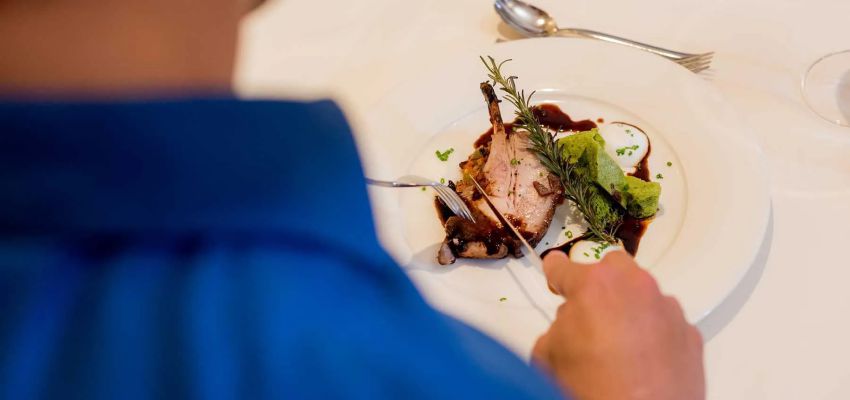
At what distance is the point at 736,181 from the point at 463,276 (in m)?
0.50

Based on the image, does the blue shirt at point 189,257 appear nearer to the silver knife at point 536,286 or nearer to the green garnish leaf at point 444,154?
A: the silver knife at point 536,286

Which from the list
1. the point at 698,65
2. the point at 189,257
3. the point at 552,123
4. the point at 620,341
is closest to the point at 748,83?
the point at 698,65

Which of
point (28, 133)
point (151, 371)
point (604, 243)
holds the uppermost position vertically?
point (604, 243)

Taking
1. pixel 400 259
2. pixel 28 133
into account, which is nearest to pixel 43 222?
pixel 28 133

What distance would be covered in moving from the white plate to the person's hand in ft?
0.47

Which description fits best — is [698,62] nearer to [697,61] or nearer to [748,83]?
[697,61]

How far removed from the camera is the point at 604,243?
1.15m

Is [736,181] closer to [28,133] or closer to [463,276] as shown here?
[463,276]

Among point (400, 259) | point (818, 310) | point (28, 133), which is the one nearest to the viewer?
point (28, 133)

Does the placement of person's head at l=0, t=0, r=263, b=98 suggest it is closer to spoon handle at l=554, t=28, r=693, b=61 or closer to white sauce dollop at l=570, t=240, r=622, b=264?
white sauce dollop at l=570, t=240, r=622, b=264

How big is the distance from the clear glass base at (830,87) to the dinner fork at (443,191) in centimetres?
71

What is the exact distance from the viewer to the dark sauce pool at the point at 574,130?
1154mm

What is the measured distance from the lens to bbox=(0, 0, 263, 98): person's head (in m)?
0.38

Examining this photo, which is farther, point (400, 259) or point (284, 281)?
point (400, 259)
